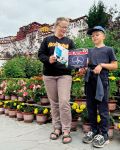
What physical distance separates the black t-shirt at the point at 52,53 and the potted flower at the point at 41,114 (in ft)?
4.77

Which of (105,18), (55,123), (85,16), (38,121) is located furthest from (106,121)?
(85,16)

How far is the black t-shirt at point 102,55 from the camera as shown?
4.86 m

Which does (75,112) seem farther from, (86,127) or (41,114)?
(41,114)

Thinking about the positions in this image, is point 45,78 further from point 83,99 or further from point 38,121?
point 38,121

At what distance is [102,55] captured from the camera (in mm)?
4867

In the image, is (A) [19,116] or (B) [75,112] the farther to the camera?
(A) [19,116]

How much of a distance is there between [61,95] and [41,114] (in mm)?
1544

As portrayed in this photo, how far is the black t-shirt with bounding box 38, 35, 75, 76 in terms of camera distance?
17.1 feet

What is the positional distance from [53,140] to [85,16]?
16.5 metres

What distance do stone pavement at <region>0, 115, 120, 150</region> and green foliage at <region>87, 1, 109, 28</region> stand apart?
13891 mm

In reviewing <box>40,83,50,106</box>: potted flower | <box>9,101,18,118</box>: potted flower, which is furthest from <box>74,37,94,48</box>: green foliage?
<box>9,101,18,118</box>: potted flower

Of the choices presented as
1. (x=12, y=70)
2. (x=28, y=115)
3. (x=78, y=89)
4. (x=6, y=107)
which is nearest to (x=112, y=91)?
(x=78, y=89)

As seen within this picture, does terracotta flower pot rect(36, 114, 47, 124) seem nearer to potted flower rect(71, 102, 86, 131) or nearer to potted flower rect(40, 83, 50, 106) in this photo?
potted flower rect(40, 83, 50, 106)

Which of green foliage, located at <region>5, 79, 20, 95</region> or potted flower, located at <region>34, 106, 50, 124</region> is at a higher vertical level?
green foliage, located at <region>5, 79, 20, 95</region>
